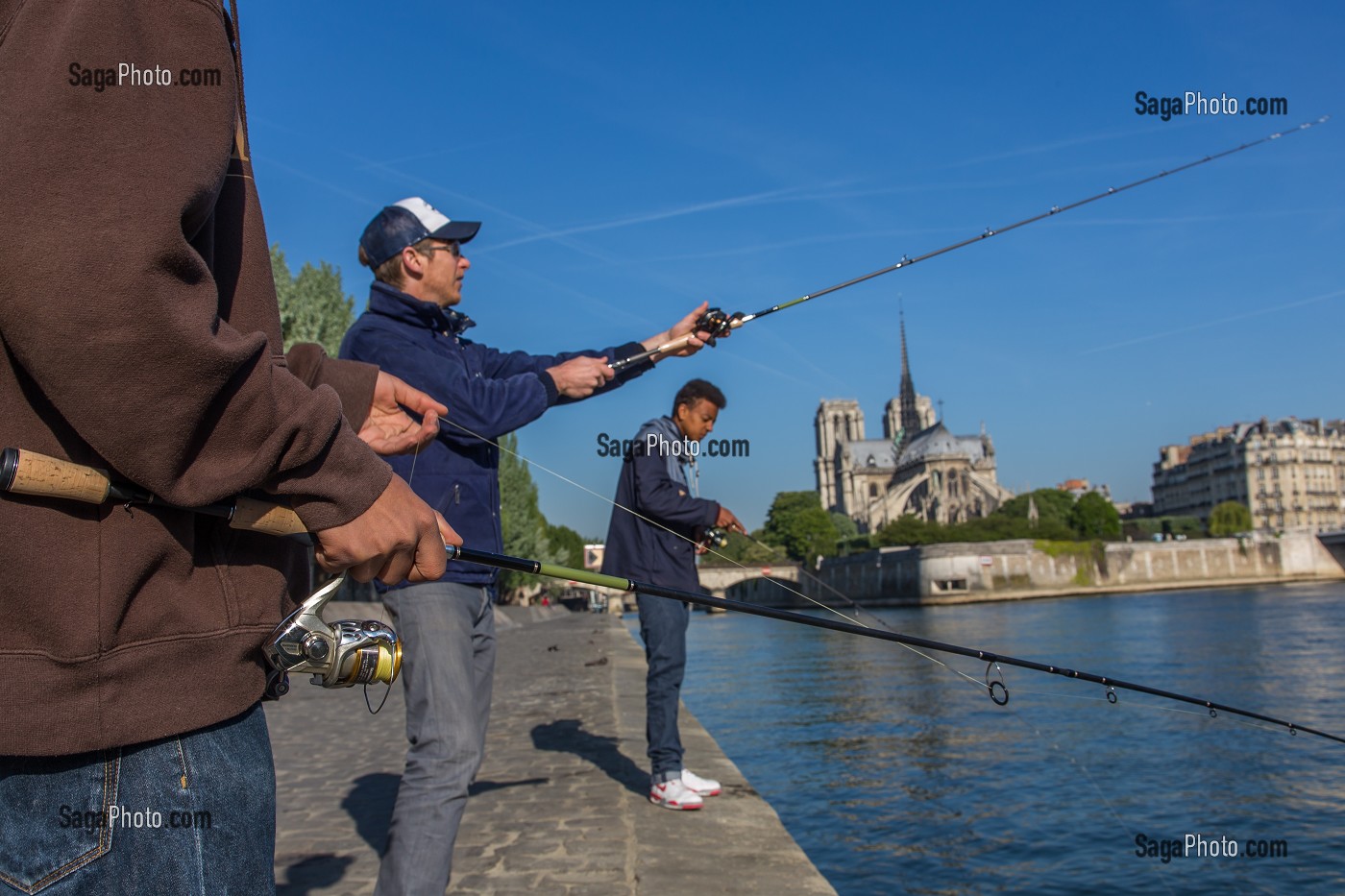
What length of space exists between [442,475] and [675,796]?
9.22ft

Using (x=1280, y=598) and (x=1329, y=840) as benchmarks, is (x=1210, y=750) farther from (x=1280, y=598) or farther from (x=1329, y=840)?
(x=1280, y=598)

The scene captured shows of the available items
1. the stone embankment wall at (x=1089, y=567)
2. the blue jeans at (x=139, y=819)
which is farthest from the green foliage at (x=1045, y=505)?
the blue jeans at (x=139, y=819)

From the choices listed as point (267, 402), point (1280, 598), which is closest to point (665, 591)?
point (267, 402)

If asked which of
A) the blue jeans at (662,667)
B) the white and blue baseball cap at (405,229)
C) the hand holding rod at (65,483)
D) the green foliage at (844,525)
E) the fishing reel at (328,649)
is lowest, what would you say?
the blue jeans at (662,667)

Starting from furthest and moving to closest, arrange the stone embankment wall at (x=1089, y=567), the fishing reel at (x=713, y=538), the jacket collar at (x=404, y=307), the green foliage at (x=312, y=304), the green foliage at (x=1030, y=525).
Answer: the green foliage at (x=1030, y=525), the stone embankment wall at (x=1089, y=567), the green foliage at (x=312, y=304), the fishing reel at (x=713, y=538), the jacket collar at (x=404, y=307)

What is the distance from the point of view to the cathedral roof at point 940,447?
16612cm

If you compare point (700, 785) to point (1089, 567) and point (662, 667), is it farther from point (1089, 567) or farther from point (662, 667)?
point (1089, 567)

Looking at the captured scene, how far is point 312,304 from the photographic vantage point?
3656 centimetres

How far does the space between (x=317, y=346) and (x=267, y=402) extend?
3.26 feet
